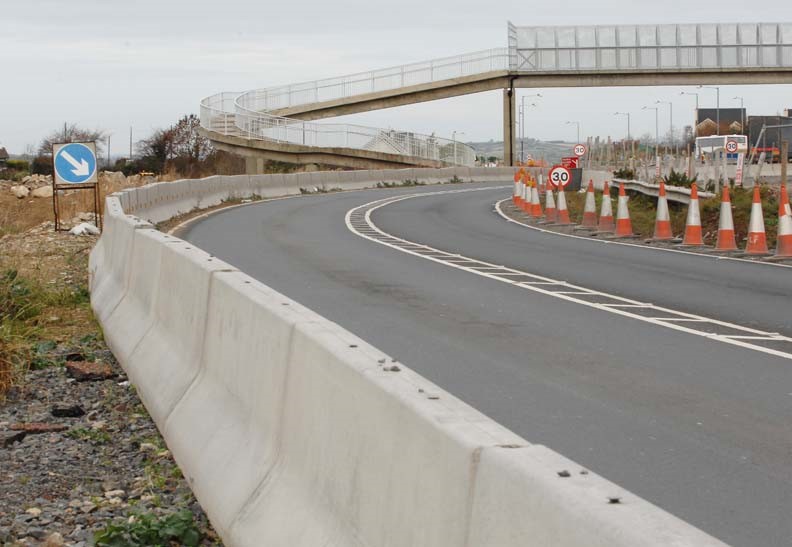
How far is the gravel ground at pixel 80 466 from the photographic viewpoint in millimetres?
6246

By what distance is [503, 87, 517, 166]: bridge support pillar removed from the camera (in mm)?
70250

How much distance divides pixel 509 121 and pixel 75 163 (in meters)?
49.9

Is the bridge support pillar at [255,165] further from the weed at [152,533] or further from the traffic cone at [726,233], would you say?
the weed at [152,533]

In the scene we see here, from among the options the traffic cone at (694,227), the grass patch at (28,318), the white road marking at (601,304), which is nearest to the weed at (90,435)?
the grass patch at (28,318)

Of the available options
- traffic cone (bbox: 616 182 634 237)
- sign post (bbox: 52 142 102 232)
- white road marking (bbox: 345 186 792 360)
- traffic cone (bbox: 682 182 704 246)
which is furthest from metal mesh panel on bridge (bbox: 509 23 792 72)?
traffic cone (bbox: 682 182 704 246)

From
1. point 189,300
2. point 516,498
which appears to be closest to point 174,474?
point 189,300

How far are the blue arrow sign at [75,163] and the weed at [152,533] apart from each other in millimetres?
18986

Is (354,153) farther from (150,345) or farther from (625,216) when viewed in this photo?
(150,345)

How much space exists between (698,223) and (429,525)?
19.1 metres

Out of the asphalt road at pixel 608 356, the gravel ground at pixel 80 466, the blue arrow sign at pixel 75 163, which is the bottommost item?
the gravel ground at pixel 80 466

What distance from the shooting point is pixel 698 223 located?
2189 cm

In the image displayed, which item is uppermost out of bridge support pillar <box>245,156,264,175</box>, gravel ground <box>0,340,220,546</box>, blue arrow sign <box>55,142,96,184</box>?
bridge support pillar <box>245,156,264,175</box>

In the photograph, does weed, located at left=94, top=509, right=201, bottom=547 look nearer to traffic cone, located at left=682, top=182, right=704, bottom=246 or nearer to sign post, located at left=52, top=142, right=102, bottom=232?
traffic cone, located at left=682, top=182, right=704, bottom=246

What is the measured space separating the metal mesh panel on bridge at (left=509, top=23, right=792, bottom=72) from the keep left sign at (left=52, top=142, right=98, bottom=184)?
1827 inches
